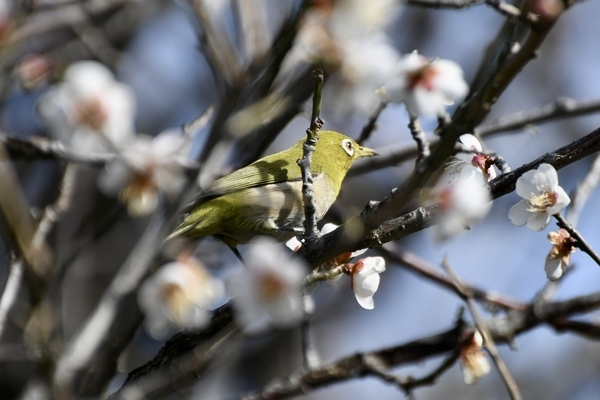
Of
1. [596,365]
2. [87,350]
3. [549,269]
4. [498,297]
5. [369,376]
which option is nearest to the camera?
[87,350]

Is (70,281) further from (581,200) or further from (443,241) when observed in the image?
(443,241)

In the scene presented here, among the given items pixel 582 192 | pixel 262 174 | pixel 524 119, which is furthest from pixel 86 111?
pixel 524 119

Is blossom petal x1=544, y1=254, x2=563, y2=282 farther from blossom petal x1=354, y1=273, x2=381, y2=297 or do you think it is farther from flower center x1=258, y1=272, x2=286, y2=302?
flower center x1=258, y1=272, x2=286, y2=302

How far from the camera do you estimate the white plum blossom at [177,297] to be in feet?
7.33

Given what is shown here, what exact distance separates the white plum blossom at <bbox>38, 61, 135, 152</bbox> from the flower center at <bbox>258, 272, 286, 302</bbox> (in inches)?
29.0

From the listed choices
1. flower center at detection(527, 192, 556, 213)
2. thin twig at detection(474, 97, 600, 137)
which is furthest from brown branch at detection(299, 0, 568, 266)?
thin twig at detection(474, 97, 600, 137)

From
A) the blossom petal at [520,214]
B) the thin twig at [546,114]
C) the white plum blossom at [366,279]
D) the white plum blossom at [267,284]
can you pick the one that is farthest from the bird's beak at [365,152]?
the white plum blossom at [267,284]

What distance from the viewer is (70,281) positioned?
678 cm

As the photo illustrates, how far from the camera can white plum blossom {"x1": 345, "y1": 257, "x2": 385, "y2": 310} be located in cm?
258

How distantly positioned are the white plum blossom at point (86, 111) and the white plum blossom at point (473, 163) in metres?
1.16

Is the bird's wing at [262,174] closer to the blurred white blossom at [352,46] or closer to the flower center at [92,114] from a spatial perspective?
the flower center at [92,114]

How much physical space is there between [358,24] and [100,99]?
94 centimetres

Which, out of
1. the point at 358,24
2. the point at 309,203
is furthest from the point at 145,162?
the point at 358,24

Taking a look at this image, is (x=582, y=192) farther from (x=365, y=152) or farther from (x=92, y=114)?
(x=92, y=114)
